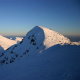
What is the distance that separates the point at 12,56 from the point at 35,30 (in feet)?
70.5

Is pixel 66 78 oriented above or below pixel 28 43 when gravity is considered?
above

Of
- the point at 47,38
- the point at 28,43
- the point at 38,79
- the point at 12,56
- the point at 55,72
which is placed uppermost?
the point at 55,72

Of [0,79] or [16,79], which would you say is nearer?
[16,79]

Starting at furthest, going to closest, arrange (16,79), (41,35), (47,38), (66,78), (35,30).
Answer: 1. (35,30)
2. (41,35)
3. (47,38)
4. (16,79)
5. (66,78)

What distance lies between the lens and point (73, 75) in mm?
12875

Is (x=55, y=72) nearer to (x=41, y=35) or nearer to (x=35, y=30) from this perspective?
(x=41, y=35)

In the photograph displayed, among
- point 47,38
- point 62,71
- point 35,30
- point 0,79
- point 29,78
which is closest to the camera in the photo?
point 62,71

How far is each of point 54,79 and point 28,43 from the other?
54787 millimetres

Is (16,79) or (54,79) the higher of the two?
(54,79)

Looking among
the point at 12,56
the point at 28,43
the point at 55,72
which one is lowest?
the point at 12,56

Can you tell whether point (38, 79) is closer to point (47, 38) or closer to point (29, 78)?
point (29, 78)

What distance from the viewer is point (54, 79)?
13594 mm

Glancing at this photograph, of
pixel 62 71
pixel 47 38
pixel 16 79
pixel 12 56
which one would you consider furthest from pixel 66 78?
pixel 12 56

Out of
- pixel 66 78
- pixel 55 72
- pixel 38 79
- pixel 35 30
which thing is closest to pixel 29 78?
pixel 38 79
